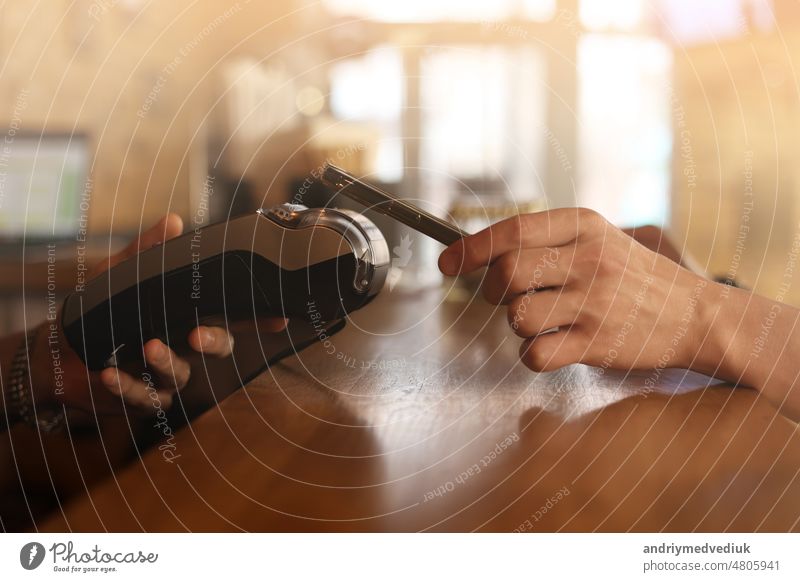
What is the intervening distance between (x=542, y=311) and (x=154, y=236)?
19cm

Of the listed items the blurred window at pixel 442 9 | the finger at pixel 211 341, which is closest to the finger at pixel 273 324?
the finger at pixel 211 341

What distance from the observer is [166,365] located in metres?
0.33

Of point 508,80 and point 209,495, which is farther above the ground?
point 508,80

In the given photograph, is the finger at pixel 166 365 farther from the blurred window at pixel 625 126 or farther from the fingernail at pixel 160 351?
the blurred window at pixel 625 126

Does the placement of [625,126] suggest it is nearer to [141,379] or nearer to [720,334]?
[720,334]

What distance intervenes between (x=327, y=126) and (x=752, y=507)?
0.27m

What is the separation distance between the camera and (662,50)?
0.35 m

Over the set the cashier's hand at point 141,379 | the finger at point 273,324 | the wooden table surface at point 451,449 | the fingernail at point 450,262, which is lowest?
the wooden table surface at point 451,449

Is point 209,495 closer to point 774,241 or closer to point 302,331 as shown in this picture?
point 302,331

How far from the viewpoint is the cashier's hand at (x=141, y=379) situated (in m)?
0.33

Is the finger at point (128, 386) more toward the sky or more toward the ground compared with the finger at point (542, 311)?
more toward the ground

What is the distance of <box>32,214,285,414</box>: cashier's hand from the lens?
33 centimetres
